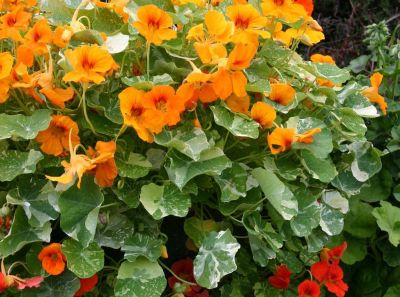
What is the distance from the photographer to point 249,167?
1.38 m

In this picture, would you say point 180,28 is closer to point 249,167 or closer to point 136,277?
point 249,167

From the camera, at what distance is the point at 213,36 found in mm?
1229

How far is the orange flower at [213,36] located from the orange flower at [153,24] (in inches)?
2.0

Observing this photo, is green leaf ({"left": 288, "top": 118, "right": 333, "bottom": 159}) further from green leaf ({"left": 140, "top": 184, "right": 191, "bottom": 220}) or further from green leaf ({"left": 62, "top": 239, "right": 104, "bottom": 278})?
green leaf ({"left": 62, "top": 239, "right": 104, "bottom": 278})

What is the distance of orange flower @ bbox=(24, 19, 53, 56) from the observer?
123cm

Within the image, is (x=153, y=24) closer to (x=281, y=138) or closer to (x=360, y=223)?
(x=281, y=138)

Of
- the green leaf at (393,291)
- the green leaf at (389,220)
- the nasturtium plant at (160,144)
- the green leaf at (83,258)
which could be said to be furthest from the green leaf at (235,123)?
the green leaf at (393,291)

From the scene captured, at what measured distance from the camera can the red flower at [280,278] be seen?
1.47 meters

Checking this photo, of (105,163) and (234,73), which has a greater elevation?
(234,73)

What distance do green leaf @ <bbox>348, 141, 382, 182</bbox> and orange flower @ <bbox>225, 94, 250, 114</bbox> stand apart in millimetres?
346

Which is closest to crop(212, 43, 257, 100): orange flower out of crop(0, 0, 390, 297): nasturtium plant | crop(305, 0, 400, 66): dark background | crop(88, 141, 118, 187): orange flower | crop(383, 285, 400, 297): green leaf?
crop(0, 0, 390, 297): nasturtium plant

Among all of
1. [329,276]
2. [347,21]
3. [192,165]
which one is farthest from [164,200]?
[347,21]

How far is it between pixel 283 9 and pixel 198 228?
464mm

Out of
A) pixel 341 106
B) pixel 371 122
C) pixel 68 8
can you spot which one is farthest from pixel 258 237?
pixel 371 122
